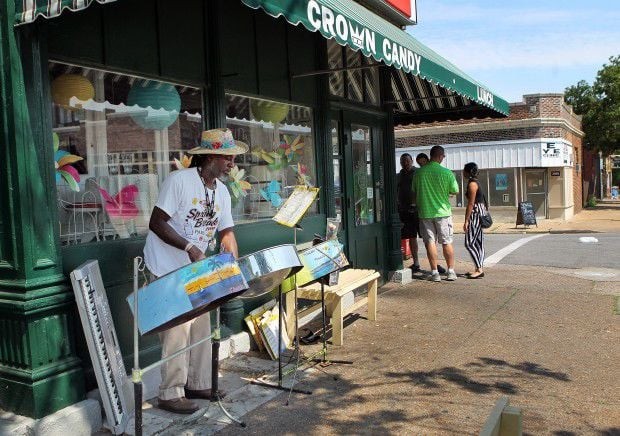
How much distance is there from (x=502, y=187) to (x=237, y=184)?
822 inches

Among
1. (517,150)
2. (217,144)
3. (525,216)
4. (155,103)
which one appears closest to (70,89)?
(155,103)

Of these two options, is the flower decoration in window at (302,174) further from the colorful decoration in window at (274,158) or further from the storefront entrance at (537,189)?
the storefront entrance at (537,189)

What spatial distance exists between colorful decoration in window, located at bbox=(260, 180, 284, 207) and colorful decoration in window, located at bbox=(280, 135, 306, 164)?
402 mm

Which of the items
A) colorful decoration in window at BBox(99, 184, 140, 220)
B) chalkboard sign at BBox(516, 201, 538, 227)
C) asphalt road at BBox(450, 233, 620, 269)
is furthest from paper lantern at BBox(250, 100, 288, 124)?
chalkboard sign at BBox(516, 201, 538, 227)

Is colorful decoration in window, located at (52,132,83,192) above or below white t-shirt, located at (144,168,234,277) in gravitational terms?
above

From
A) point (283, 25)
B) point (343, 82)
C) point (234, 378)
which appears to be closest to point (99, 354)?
point (234, 378)

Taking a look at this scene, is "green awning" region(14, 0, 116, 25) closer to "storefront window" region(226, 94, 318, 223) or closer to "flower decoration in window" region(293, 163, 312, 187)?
"storefront window" region(226, 94, 318, 223)

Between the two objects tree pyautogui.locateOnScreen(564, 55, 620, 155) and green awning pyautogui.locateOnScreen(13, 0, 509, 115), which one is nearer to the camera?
green awning pyautogui.locateOnScreen(13, 0, 509, 115)

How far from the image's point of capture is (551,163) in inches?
936

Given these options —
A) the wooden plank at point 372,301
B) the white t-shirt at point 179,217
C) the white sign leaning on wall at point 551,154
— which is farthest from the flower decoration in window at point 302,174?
the white sign leaning on wall at point 551,154

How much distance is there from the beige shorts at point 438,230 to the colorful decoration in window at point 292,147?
8.06ft

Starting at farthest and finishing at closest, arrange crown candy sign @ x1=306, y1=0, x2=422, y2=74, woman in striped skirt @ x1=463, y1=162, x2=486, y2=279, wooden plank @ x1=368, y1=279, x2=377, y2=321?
woman in striped skirt @ x1=463, y1=162, x2=486, y2=279, wooden plank @ x1=368, y1=279, x2=377, y2=321, crown candy sign @ x1=306, y1=0, x2=422, y2=74

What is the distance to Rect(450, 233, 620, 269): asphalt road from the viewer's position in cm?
1097

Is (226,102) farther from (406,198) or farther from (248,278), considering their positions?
(406,198)
